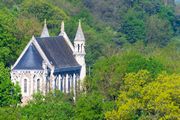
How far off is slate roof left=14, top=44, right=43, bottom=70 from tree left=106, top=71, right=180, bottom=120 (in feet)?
43.8

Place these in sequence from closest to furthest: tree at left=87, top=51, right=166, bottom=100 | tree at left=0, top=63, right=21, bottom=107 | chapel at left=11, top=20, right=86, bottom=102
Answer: tree at left=0, top=63, right=21, bottom=107
tree at left=87, top=51, right=166, bottom=100
chapel at left=11, top=20, right=86, bottom=102

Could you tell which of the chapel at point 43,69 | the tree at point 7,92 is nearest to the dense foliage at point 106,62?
the tree at point 7,92

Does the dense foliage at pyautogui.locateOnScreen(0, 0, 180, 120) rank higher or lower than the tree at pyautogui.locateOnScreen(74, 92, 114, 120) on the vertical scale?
higher

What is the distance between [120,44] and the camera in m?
146

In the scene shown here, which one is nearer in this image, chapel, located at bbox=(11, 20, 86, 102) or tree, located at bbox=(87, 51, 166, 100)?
tree, located at bbox=(87, 51, 166, 100)

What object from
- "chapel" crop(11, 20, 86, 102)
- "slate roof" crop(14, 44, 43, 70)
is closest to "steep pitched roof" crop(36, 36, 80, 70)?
"chapel" crop(11, 20, 86, 102)

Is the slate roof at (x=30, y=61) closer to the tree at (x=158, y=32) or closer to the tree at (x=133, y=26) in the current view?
the tree at (x=133, y=26)

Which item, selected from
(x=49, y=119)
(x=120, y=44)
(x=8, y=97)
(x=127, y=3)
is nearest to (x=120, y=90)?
(x=8, y=97)

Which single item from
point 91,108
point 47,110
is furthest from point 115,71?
point 47,110

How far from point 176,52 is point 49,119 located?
160 feet

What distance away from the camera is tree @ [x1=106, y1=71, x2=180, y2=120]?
79.3 metres

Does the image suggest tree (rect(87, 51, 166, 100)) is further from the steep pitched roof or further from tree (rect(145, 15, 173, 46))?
tree (rect(145, 15, 173, 46))

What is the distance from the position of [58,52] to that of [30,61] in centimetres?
435

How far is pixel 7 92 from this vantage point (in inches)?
3378
